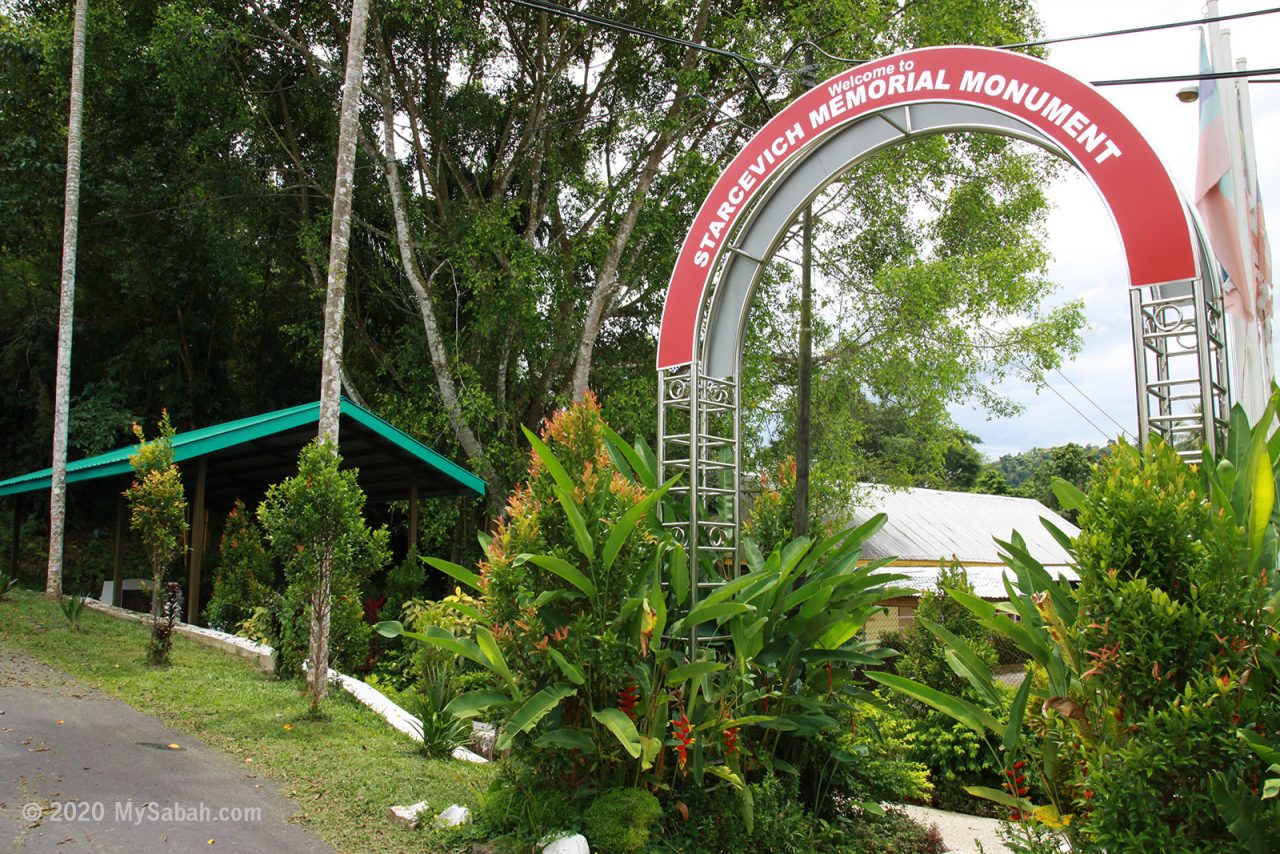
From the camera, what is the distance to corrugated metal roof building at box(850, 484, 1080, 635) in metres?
18.0

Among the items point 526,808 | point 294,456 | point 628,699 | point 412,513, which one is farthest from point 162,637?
point 628,699

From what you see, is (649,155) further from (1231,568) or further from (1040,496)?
(1040,496)

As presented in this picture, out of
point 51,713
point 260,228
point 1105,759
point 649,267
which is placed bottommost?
point 51,713

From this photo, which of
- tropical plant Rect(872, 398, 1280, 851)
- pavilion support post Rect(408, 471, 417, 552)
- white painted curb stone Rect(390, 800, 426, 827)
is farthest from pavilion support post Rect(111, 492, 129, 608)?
tropical plant Rect(872, 398, 1280, 851)

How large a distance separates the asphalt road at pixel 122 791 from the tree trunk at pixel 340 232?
11.3 ft

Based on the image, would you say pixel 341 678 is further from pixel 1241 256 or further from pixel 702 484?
pixel 1241 256

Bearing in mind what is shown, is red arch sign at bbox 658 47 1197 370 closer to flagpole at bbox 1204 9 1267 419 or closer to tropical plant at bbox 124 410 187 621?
flagpole at bbox 1204 9 1267 419

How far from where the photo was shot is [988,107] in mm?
5781

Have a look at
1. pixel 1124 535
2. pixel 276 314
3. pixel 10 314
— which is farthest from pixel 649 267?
pixel 10 314

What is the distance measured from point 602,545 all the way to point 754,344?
475 inches

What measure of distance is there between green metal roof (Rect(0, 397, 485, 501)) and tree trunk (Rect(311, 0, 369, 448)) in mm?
2686

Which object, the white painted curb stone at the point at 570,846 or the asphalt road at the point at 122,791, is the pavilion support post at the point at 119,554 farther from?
the white painted curb stone at the point at 570,846

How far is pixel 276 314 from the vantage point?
23.1 metres

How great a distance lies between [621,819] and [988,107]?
4.67 m
